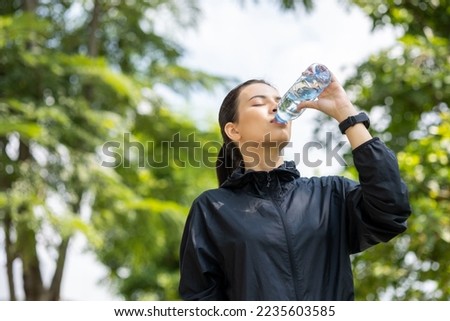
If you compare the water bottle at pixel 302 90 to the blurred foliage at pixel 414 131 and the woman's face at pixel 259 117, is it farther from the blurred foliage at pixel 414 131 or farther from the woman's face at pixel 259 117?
the blurred foliage at pixel 414 131

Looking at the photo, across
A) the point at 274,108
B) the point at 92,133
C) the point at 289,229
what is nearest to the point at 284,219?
the point at 289,229

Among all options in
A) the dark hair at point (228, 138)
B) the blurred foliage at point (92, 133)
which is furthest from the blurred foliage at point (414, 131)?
the dark hair at point (228, 138)

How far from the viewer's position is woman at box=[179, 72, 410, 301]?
2.14 metres

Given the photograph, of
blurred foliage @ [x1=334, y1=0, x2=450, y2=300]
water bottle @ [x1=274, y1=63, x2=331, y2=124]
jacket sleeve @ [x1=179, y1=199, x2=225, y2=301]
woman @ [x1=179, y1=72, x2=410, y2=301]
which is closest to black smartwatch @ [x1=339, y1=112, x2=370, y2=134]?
woman @ [x1=179, y1=72, x2=410, y2=301]

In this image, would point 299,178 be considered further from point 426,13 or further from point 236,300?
point 426,13

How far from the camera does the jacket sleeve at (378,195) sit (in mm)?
2121

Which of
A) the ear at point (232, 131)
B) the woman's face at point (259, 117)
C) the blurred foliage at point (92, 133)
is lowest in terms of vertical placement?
the blurred foliage at point (92, 133)

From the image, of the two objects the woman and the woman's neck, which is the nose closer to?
the woman

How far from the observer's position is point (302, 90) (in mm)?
2443

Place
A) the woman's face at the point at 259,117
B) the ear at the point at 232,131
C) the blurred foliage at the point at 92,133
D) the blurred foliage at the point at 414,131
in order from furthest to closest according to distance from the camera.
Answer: the blurred foliage at the point at 92,133, the blurred foliage at the point at 414,131, the ear at the point at 232,131, the woman's face at the point at 259,117

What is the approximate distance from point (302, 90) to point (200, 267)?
0.65 meters

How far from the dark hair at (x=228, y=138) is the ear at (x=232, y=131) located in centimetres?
2

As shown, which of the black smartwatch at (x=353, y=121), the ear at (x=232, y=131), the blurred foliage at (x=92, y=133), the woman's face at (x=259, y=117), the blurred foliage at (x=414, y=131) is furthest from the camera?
the blurred foliage at (x=92, y=133)

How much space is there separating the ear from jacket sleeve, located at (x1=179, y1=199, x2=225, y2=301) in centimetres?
30
